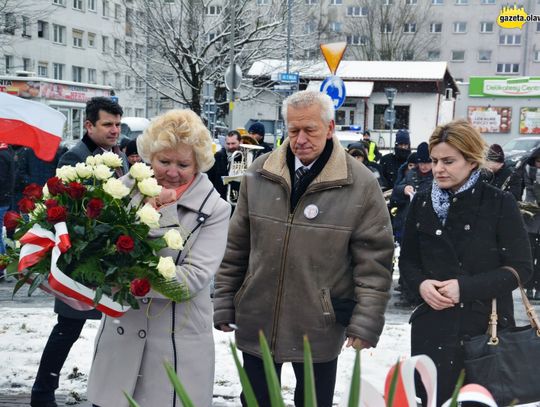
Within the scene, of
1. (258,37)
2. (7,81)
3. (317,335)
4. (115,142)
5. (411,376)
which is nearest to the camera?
(411,376)

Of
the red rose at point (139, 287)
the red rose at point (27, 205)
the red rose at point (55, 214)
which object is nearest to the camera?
the red rose at point (139, 287)

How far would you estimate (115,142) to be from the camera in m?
4.89

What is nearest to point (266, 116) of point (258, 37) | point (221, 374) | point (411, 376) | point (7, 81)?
point (258, 37)

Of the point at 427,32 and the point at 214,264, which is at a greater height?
the point at 427,32

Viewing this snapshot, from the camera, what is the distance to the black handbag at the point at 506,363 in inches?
122

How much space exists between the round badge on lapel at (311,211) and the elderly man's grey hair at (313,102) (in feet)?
1.22

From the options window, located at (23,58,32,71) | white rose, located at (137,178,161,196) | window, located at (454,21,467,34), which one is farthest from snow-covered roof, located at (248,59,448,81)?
white rose, located at (137,178,161,196)

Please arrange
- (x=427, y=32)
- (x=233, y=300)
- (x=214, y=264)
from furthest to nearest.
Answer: (x=427, y=32) < (x=233, y=300) < (x=214, y=264)

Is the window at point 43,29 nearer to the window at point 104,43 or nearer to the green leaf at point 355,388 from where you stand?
the window at point 104,43

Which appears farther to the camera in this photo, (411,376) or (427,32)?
(427,32)

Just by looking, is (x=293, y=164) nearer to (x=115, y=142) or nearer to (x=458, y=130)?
(x=458, y=130)

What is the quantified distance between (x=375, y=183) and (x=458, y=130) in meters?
0.42

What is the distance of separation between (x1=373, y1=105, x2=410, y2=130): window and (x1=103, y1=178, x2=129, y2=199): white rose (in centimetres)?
4246

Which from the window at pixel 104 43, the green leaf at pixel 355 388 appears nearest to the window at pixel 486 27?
the window at pixel 104 43
